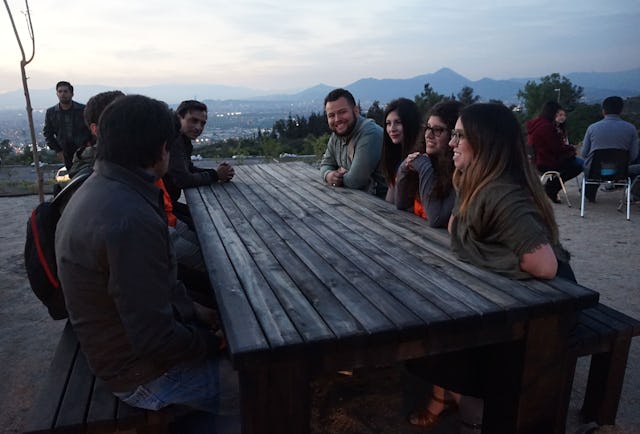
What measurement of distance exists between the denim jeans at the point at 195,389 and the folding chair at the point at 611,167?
5.94 meters

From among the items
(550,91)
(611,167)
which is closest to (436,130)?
(611,167)

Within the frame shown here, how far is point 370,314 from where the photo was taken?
5.13 feet

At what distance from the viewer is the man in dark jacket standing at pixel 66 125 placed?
259 inches

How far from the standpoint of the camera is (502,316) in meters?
1.57

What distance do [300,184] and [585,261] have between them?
2.88 meters

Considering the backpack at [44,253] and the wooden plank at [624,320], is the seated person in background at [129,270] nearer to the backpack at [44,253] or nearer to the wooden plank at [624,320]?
the backpack at [44,253]

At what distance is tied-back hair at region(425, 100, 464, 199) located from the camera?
105 inches

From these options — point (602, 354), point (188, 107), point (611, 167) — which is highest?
point (188, 107)

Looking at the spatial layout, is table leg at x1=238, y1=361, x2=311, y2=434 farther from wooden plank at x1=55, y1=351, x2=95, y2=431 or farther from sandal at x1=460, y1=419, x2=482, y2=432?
sandal at x1=460, y1=419, x2=482, y2=432

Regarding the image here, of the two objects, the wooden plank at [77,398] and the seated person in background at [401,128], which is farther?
the seated person in background at [401,128]

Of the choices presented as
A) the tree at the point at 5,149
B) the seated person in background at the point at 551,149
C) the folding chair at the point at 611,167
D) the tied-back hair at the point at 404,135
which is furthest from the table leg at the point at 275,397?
the tree at the point at 5,149

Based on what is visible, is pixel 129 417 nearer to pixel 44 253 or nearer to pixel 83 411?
pixel 83 411

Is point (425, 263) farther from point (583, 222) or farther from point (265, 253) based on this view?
point (583, 222)

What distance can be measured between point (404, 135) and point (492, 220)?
5.82 ft
